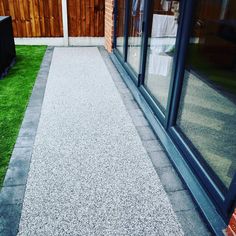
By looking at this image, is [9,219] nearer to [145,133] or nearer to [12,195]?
[12,195]

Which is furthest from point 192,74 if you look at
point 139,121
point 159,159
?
point 159,159

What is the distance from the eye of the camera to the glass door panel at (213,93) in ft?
8.43

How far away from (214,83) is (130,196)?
321 centimetres

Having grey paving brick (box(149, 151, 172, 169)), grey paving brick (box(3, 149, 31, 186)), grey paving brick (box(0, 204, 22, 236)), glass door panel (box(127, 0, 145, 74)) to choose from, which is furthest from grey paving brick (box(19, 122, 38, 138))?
glass door panel (box(127, 0, 145, 74))

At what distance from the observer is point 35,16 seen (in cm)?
691

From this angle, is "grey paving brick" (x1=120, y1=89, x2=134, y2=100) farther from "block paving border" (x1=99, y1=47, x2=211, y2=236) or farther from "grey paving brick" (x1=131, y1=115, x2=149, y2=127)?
"grey paving brick" (x1=131, y1=115, x2=149, y2=127)

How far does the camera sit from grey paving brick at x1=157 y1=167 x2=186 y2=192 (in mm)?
2246

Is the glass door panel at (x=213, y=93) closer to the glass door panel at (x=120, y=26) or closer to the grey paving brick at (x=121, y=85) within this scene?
the grey paving brick at (x=121, y=85)

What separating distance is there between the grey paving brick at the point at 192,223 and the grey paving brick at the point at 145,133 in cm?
112

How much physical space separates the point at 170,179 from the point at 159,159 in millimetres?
307

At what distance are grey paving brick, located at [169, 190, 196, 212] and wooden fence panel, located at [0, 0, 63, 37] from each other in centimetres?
623

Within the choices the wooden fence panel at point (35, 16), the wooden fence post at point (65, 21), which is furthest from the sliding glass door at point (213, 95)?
the wooden fence panel at point (35, 16)

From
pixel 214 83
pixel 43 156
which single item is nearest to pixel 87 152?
pixel 43 156

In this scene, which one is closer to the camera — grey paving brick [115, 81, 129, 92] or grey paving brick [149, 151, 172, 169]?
grey paving brick [149, 151, 172, 169]
